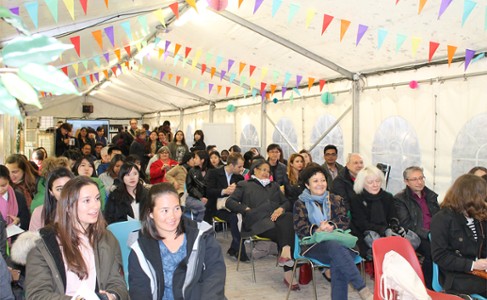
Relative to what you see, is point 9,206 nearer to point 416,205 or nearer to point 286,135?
point 416,205

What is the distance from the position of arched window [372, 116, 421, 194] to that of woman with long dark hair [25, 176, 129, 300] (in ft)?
14.8

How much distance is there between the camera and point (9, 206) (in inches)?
148

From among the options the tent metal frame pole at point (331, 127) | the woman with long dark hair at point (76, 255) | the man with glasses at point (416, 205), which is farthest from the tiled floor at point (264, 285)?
the tent metal frame pole at point (331, 127)

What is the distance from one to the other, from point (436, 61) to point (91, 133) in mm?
6720

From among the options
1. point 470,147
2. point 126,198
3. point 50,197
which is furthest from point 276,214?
point 50,197

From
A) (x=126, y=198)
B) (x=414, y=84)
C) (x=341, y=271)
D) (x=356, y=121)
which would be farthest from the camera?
(x=356, y=121)

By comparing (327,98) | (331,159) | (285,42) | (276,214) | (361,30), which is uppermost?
(285,42)

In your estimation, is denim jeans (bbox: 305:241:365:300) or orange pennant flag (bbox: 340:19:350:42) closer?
denim jeans (bbox: 305:241:365:300)

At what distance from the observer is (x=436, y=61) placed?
5.50 metres

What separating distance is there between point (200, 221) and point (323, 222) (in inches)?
43.2

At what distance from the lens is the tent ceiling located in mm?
4668

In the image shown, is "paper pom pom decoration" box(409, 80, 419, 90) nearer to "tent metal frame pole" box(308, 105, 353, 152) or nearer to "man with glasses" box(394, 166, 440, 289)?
"tent metal frame pole" box(308, 105, 353, 152)

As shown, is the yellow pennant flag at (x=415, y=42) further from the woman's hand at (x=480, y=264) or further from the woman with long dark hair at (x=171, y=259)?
the woman with long dark hair at (x=171, y=259)

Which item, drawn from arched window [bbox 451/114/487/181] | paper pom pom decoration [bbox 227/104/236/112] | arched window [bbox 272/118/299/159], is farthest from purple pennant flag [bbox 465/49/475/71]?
paper pom pom decoration [bbox 227/104/236/112]
